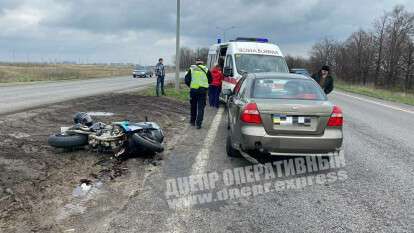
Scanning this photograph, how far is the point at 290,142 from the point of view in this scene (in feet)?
19.2

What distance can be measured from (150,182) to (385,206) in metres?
2.94

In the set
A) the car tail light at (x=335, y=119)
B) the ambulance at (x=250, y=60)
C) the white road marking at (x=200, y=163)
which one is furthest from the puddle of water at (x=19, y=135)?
the ambulance at (x=250, y=60)

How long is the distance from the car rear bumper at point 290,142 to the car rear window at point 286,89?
0.77 metres

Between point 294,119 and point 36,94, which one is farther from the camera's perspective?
point 36,94

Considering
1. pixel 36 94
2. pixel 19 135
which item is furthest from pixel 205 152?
pixel 36 94

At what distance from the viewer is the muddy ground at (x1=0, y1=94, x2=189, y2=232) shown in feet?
13.3

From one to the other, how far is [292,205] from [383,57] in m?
65.9

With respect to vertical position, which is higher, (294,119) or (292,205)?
(294,119)

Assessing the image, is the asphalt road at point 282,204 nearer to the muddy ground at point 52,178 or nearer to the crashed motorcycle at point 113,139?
the muddy ground at point 52,178

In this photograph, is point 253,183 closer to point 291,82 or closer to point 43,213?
point 291,82

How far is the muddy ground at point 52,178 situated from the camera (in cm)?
405

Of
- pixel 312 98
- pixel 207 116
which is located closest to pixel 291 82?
pixel 312 98

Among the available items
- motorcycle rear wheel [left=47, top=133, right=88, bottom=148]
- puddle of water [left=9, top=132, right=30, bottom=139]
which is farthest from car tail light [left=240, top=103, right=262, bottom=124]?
puddle of water [left=9, top=132, right=30, bottom=139]

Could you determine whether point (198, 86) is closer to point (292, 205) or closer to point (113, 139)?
point (113, 139)
